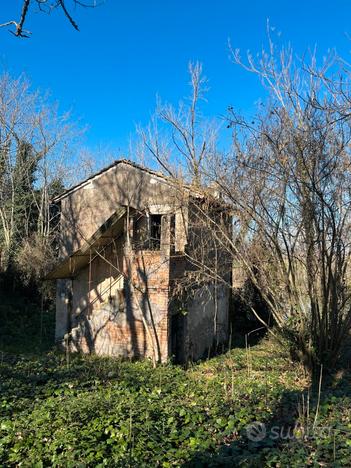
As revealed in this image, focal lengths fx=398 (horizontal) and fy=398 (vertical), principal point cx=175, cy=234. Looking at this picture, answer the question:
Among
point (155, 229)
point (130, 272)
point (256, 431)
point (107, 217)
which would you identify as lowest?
point (256, 431)

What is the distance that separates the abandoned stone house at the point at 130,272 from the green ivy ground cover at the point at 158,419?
2280 mm

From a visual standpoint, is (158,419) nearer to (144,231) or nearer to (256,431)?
(256,431)

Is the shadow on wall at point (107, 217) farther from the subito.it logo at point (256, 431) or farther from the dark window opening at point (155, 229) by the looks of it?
the subito.it logo at point (256, 431)

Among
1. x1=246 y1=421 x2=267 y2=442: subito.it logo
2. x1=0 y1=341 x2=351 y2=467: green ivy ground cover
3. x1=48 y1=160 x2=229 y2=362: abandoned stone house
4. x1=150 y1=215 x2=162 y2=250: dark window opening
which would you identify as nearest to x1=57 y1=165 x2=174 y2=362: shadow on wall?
x1=48 y1=160 x2=229 y2=362: abandoned stone house

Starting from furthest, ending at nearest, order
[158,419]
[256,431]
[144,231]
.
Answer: [144,231], [158,419], [256,431]

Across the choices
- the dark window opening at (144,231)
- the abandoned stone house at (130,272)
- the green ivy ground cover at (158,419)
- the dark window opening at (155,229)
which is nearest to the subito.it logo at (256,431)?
the green ivy ground cover at (158,419)

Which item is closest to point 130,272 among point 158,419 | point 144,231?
point 144,231

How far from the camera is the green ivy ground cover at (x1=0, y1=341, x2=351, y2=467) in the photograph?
4.87 metres

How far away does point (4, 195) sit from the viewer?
26703 mm

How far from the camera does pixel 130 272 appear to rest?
496 inches

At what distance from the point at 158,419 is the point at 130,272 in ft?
22.2

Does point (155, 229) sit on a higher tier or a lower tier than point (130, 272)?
higher

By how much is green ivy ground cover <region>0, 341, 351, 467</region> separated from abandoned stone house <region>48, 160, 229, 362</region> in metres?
2.28

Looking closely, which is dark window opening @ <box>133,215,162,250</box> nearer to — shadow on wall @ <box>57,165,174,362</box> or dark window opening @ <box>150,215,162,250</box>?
dark window opening @ <box>150,215,162,250</box>
